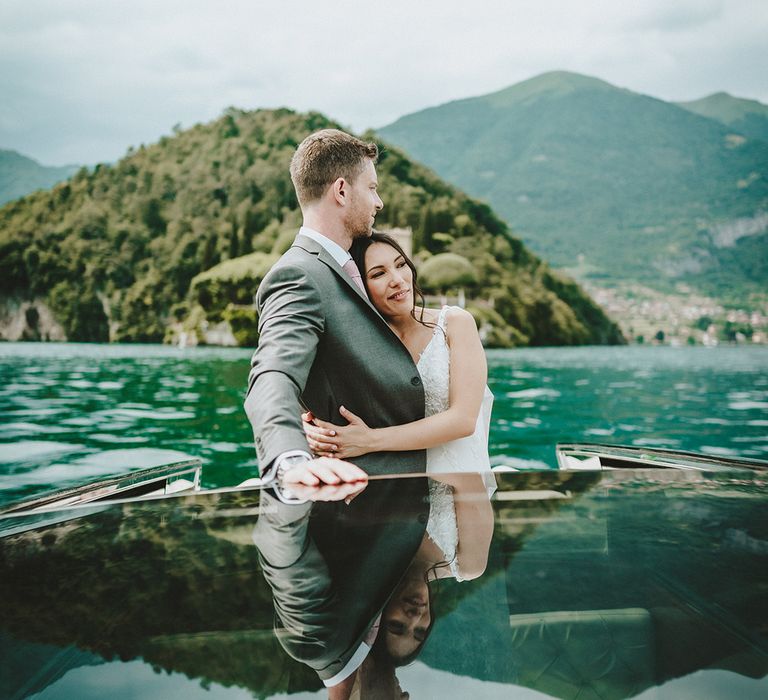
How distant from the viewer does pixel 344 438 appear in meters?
1.97

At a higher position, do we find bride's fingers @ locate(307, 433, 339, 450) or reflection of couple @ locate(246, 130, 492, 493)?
reflection of couple @ locate(246, 130, 492, 493)

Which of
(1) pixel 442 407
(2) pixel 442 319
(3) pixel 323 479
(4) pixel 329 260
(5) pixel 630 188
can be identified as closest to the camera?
(3) pixel 323 479

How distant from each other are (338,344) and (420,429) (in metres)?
0.39

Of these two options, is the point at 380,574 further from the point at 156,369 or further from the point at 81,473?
the point at 156,369

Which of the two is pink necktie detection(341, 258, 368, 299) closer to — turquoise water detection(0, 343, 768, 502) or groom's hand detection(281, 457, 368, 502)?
groom's hand detection(281, 457, 368, 502)

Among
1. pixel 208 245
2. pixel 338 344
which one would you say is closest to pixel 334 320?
pixel 338 344

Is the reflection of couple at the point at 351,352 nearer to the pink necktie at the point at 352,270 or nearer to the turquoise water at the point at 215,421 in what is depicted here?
the pink necktie at the point at 352,270

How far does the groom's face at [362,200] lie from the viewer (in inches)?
86.2

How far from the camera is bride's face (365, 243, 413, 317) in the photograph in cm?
232

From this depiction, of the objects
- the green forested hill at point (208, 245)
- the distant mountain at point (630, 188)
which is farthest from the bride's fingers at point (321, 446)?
the distant mountain at point (630, 188)

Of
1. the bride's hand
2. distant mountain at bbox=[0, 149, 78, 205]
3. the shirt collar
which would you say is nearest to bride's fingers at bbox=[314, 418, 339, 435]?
the bride's hand

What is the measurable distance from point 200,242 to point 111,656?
249 feet

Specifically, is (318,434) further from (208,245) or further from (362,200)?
(208,245)

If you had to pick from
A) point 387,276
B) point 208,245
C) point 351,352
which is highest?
point 208,245
